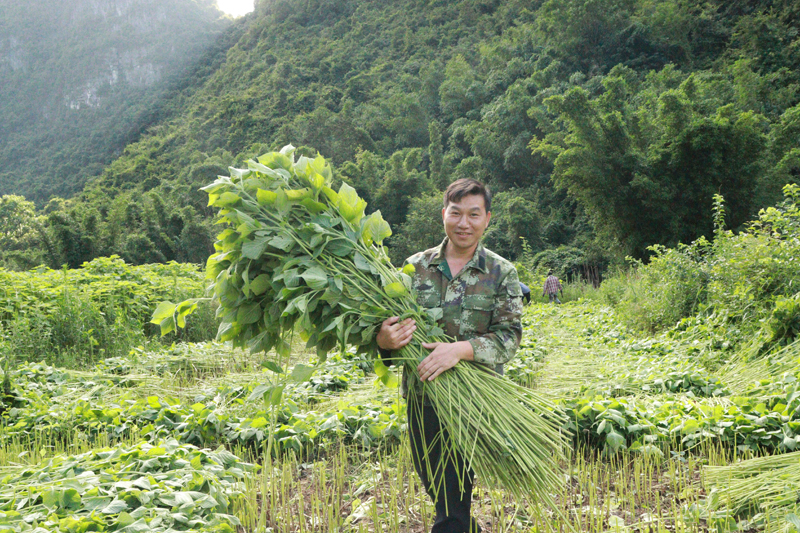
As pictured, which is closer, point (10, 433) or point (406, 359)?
point (406, 359)

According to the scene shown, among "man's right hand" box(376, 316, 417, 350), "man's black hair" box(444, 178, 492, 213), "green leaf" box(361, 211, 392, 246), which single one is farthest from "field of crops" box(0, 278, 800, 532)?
"man's black hair" box(444, 178, 492, 213)

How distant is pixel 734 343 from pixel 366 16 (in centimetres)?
6867

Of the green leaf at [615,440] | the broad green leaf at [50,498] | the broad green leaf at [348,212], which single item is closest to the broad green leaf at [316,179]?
the broad green leaf at [348,212]

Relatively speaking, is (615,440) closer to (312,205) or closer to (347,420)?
(347,420)

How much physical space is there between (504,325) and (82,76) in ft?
335

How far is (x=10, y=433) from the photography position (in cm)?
404

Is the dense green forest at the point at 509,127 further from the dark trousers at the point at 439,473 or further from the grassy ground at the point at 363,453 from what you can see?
the dark trousers at the point at 439,473

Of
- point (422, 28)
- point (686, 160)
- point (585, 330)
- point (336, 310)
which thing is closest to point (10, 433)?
point (336, 310)

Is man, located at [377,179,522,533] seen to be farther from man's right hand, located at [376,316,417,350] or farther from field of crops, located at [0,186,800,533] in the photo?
field of crops, located at [0,186,800,533]

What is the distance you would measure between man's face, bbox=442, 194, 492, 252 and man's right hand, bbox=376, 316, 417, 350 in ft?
1.51

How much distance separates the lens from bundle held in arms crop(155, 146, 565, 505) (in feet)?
6.69

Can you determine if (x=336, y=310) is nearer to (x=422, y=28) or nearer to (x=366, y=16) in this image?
(x=422, y=28)

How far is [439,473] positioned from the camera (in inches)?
89.6

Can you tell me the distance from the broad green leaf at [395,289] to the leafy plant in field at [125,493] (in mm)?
1349
